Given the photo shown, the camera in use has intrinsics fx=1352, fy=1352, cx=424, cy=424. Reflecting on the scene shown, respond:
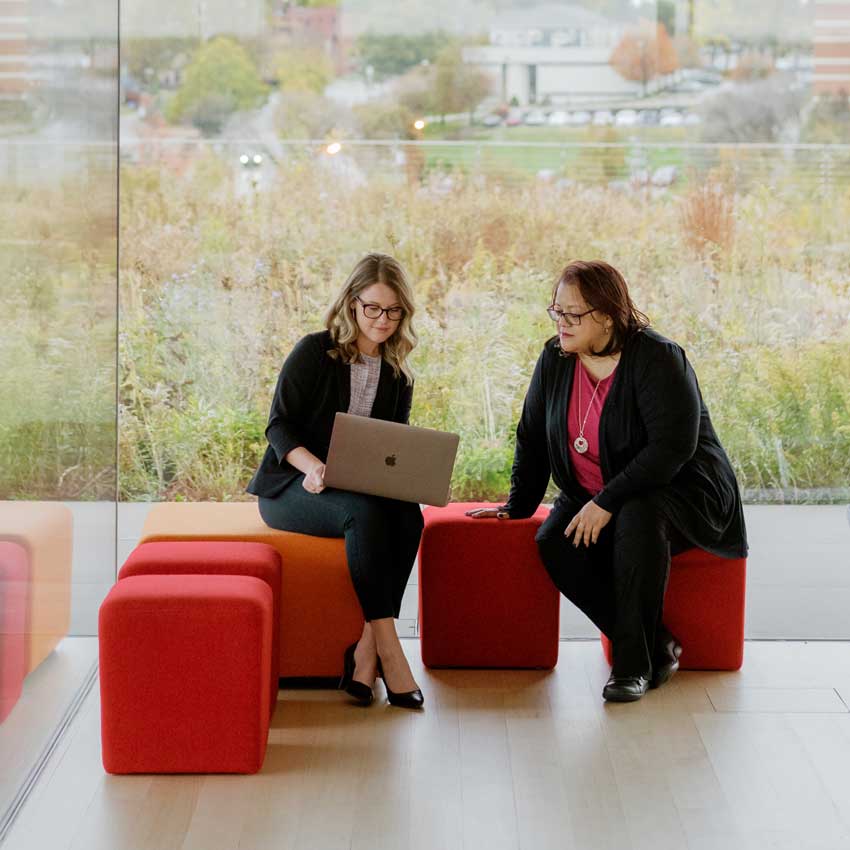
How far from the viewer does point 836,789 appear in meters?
3.06

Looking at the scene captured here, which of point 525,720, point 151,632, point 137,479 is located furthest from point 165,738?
point 137,479

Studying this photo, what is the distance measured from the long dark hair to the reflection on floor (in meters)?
1.66

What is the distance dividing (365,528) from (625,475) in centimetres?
72

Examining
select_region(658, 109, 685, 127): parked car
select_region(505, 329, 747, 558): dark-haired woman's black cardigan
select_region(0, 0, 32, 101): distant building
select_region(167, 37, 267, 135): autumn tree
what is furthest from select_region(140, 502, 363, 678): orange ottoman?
select_region(658, 109, 685, 127): parked car

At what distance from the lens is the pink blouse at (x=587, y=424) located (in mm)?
3777

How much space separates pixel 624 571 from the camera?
364 centimetres

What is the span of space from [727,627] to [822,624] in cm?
67

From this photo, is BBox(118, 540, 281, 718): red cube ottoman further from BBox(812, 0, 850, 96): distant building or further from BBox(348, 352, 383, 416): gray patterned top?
BBox(812, 0, 850, 96): distant building

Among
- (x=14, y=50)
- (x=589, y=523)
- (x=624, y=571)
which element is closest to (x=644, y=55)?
(x=589, y=523)

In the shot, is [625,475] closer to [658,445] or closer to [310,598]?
[658,445]

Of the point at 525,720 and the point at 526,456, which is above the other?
the point at 526,456

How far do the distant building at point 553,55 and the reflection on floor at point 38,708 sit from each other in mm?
3474

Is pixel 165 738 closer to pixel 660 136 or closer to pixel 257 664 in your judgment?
pixel 257 664

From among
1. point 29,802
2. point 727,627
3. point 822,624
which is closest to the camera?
point 29,802
